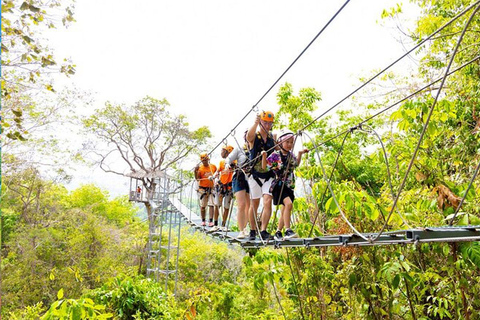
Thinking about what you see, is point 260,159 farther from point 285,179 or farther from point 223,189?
point 223,189

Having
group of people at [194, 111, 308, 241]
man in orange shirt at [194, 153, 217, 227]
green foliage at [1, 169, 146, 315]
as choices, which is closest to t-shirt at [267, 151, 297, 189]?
group of people at [194, 111, 308, 241]

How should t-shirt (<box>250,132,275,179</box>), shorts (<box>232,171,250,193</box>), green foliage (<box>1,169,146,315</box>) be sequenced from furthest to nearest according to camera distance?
green foliage (<box>1,169,146,315</box>), shorts (<box>232,171,250,193</box>), t-shirt (<box>250,132,275,179</box>)

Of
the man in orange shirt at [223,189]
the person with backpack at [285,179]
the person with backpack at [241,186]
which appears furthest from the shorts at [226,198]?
the person with backpack at [285,179]

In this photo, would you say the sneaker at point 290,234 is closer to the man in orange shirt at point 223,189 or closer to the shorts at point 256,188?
the shorts at point 256,188

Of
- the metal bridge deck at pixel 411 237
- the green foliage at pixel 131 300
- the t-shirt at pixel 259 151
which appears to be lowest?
the green foliage at pixel 131 300

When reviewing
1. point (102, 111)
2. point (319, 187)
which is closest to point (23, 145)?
point (102, 111)

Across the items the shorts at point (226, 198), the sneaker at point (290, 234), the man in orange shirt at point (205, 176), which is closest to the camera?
the sneaker at point (290, 234)

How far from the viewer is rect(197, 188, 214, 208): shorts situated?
410cm

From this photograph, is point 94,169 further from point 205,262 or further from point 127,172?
point 205,262

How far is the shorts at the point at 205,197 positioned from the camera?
4100 millimetres

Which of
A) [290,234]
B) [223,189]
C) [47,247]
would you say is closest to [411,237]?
[290,234]

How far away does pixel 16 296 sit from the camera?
26.8 ft

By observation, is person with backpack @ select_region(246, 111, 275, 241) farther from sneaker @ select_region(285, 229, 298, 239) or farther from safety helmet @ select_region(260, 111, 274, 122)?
sneaker @ select_region(285, 229, 298, 239)

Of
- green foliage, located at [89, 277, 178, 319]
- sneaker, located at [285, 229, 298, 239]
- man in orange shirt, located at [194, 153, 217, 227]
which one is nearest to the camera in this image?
sneaker, located at [285, 229, 298, 239]
